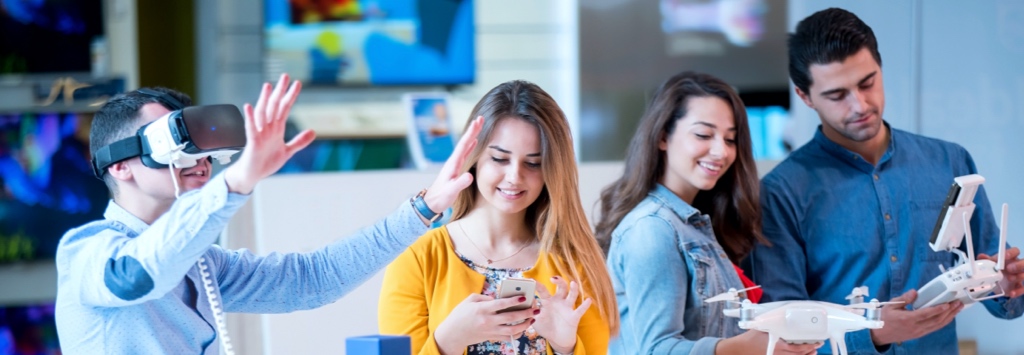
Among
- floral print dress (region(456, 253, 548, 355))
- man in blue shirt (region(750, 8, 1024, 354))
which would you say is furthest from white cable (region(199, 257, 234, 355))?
man in blue shirt (region(750, 8, 1024, 354))

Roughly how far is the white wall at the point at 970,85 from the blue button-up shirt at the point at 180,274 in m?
1.43

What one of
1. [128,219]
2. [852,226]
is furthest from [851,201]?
[128,219]

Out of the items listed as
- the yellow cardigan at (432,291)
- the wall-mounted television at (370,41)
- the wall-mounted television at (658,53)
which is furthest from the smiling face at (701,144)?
the wall-mounted television at (370,41)

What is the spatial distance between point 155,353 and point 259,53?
12.4ft

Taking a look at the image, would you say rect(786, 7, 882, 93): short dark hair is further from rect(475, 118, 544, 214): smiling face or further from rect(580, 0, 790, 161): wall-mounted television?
rect(580, 0, 790, 161): wall-mounted television

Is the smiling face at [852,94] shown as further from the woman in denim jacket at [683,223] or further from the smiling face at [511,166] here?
the smiling face at [511,166]

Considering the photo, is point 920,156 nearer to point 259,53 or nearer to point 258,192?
point 258,192

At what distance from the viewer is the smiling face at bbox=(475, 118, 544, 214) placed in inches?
74.9

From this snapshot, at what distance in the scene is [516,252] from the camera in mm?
1996

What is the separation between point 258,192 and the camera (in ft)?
7.97

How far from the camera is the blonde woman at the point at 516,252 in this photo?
6.16 feet

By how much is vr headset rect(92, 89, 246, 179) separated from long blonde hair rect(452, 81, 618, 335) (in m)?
0.56

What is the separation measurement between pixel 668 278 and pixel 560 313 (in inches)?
12.5

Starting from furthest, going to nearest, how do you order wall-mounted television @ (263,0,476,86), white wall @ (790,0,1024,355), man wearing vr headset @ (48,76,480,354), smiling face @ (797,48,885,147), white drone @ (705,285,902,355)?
Answer: wall-mounted television @ (263,0,476,86)
white wall @ (790,0,1024,355)
smiling face @ (797,48,885,147)
white drone @ (705,285,902,355)
man wearing vr headset @ (48,76,480,354)
